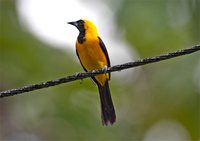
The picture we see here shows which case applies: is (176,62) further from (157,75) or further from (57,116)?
(57,116)

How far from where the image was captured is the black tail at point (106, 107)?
559 centimetres

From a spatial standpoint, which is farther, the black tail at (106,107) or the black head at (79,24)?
the black head at (79,24)

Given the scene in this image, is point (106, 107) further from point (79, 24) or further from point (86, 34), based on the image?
point (79, 24)

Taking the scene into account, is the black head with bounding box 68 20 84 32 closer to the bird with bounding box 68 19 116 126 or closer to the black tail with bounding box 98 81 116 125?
the bird with bounding box 68 19 116 126

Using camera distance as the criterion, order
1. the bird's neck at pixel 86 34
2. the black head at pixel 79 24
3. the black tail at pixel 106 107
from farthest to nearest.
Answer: the black head at pixel 79 24 < the bird's neck at pixel 86 34 < the black tail at pixel 106 107

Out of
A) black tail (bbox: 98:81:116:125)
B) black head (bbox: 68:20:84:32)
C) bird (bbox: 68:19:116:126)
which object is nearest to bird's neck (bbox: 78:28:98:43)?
bird (bbox: 68:19:116:126)

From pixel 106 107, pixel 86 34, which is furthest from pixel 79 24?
pixel 106 107

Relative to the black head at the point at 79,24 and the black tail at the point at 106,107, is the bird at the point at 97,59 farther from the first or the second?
the black head at the point at 79,24

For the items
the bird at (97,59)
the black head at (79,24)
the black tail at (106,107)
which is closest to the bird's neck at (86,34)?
the bird at (97,59)

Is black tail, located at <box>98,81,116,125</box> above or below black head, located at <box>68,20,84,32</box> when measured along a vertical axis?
below

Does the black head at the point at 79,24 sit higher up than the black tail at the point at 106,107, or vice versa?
the black head at the point at 79,24

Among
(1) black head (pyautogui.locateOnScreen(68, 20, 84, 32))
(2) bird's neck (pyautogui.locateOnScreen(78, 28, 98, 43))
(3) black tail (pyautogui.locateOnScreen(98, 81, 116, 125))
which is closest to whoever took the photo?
(3) black tail (pyautogui.locateOnScreen(98, 81, 116, 125))

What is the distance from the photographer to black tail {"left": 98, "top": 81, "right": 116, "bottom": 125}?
5594 millimetres

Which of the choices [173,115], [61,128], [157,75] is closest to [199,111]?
[173,115]
